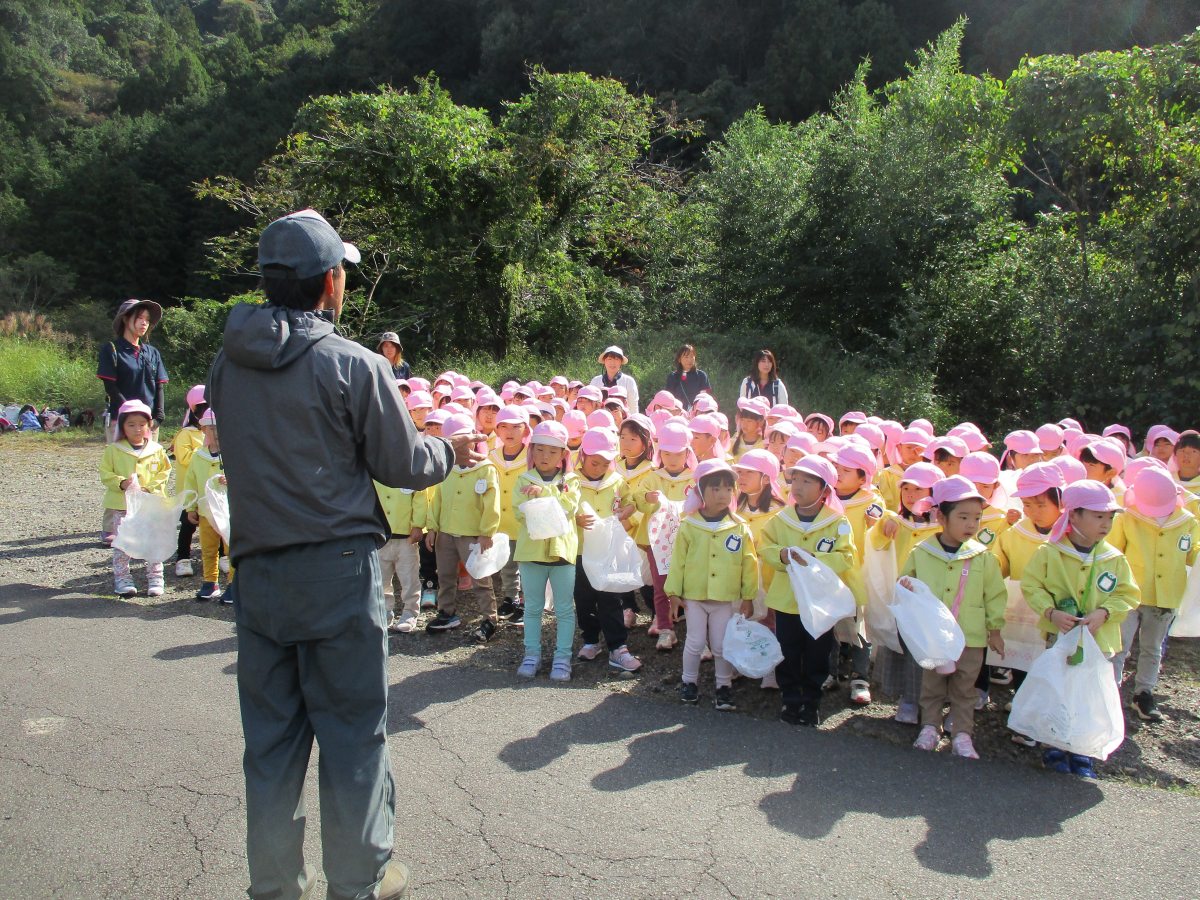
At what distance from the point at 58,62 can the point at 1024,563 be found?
75150mm

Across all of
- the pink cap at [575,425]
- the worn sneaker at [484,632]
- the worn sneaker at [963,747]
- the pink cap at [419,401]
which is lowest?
the worn sneaker at [963,747]

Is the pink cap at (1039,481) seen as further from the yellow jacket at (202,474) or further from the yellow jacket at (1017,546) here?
the yellow jacket at (202,474)

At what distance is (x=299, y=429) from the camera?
112 inches

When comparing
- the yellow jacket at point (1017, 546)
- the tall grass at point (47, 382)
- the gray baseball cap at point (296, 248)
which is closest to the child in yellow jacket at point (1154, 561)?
the yellow jacket at point (1017, 546)

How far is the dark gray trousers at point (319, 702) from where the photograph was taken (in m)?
2.88

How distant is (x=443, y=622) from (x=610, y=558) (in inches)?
58.3

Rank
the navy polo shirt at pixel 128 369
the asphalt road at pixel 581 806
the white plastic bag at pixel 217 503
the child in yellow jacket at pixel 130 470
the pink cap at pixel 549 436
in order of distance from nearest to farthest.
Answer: the asphalt road at pixel 581 806, the pink cap at pixel 549 436, the white plastic bag at pixel 217 503, the child in yellow jacket at pixel 130 470, the navy polo shirt at pixel 128 369

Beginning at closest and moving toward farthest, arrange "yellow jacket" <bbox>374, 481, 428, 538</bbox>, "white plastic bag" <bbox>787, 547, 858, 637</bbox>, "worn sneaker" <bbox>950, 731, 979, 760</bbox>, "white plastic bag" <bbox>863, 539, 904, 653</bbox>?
"worn sneaker" <bbox>950, 731, 979, 760</bbox> < "white plastic bag" <bbox>787, 547, 858, 637</bbox> < "white plastic bag" <bbox>863, 539, 904, 653</bbox> < "yellow jacket" <bbox>374, 481, 428, 538</bbox>

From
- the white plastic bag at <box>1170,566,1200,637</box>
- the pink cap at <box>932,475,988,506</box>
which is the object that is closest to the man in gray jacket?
the pink cap at <box>932,475,988,506</box>

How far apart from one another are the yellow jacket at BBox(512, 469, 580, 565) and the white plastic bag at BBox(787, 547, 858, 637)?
1432 millimetres

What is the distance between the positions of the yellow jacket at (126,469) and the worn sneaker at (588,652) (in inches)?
156

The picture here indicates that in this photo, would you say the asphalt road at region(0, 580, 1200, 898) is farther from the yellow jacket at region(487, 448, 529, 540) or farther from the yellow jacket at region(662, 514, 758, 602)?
the yellow jacket at region(487, 448, 529, 540)

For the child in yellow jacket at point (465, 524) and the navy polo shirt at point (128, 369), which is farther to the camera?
the navy polo shirt at point (128, 369)

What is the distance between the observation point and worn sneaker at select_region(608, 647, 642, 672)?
19.2 feet
